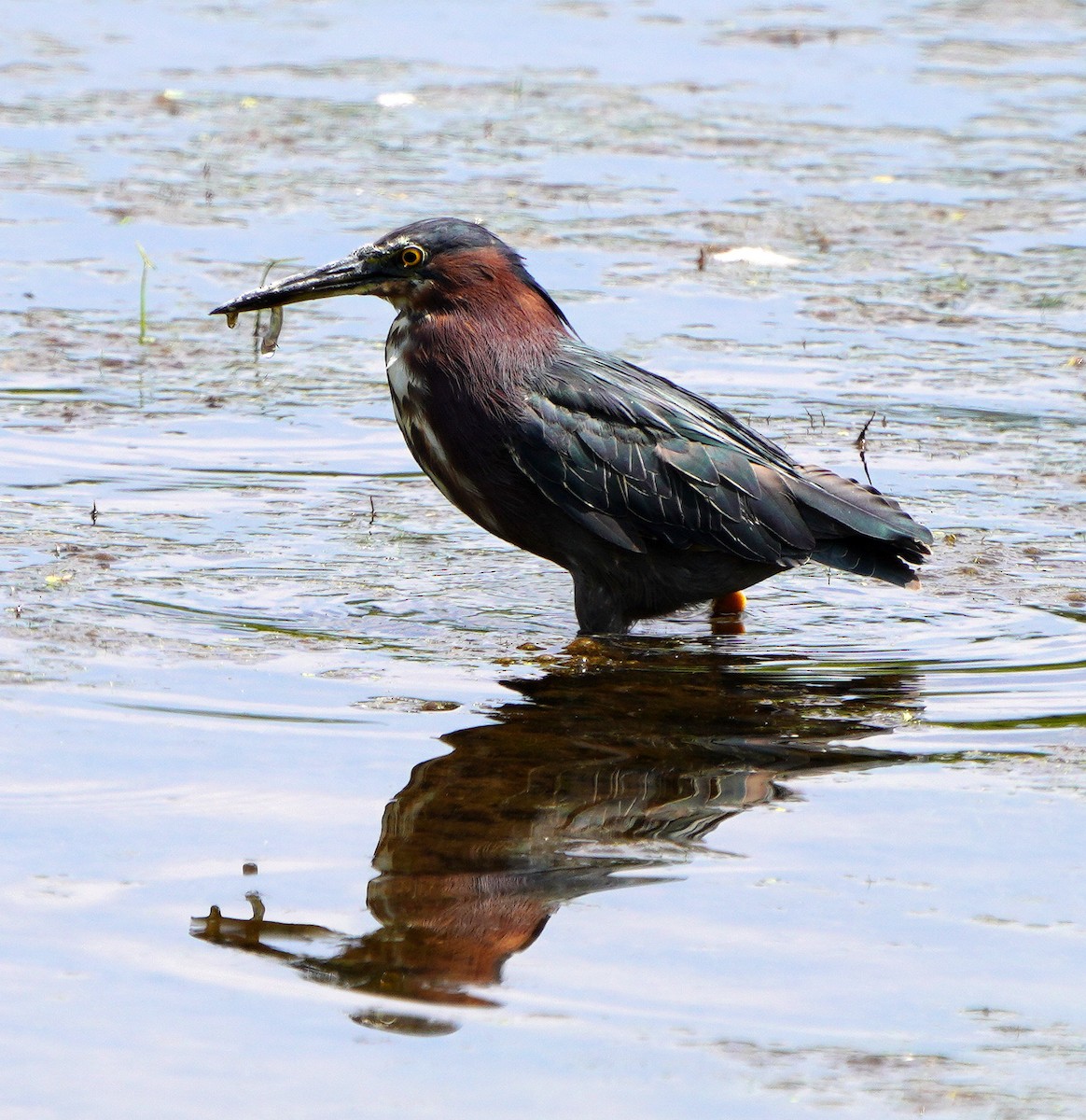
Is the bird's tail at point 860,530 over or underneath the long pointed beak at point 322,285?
underneath

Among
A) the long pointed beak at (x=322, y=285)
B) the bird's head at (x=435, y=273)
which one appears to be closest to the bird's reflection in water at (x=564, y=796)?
the bird's head at (x=435, y=273)

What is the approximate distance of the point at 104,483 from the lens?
723 cm

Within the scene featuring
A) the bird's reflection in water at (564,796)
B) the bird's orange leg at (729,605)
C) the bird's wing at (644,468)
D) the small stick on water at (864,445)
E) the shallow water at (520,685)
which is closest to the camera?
the shallow water at (520,685)

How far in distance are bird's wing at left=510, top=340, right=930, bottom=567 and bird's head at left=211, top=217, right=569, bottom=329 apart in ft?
0.96

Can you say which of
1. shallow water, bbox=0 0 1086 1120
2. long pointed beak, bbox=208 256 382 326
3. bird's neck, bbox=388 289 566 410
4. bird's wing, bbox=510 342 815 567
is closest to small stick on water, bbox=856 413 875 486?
shallow water, bbox=0 0 1086 1120

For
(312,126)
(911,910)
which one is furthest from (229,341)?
(911,910)

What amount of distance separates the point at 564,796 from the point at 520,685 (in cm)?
88

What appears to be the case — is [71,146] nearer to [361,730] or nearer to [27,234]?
[27,234]

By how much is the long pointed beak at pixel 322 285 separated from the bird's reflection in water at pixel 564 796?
1407 millimetres

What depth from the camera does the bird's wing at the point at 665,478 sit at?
236 inches

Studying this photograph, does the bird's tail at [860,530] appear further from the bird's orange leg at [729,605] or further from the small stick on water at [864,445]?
the small stick on water at [864,445]

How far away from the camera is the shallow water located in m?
3.54

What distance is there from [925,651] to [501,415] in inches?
58.7

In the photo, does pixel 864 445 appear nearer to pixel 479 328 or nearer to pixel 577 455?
pixel 577 455
